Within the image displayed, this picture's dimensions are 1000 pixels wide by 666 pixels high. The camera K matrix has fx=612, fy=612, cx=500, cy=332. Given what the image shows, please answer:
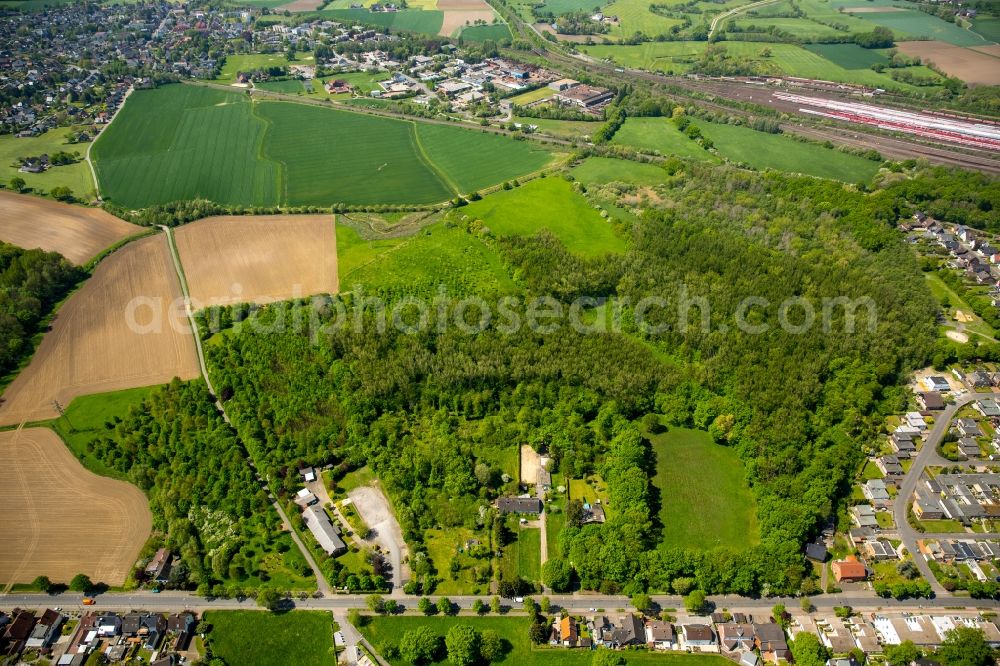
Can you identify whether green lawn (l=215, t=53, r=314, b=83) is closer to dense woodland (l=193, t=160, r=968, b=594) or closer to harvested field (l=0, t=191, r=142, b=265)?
harvested field (l=0, t=191, r=142, b=265)

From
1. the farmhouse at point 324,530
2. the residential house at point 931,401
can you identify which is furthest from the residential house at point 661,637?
the residential house at point 931,401

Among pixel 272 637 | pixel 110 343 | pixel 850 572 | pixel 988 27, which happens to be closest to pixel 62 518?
pixel 272 637

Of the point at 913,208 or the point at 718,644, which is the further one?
the point at 913,208

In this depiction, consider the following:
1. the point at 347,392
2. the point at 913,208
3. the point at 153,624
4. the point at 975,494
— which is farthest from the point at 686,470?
the point at 913,208

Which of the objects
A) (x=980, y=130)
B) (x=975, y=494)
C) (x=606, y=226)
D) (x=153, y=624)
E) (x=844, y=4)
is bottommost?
(x=153, y=624)

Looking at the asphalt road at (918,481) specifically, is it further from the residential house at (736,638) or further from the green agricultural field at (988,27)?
the green agricultural field at (988,27)

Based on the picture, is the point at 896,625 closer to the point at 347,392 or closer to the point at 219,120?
the point at 347,392

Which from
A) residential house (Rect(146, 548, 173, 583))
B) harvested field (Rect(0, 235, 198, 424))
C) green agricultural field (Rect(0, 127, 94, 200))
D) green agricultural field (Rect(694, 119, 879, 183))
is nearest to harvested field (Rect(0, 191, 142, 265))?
green agricultural field (Rect(0, 127, 94, 200))
